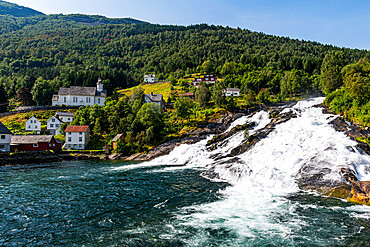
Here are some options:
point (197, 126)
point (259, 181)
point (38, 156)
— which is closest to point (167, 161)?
point (197, 126)

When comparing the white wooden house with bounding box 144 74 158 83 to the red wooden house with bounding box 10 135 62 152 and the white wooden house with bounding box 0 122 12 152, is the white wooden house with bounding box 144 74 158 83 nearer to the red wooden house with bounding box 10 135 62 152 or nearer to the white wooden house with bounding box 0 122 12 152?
the red wooden house with bounding box 10 135 62 152

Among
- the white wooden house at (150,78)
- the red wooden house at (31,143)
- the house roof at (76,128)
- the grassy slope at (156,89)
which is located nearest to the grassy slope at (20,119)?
the red wooden house at (31,143)

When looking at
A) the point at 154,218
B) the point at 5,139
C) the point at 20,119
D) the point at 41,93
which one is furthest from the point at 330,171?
the point at 41,93

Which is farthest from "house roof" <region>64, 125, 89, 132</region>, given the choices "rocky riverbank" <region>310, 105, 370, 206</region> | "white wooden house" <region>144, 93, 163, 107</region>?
"rocky riverbank" <region>310, 105, 370, 206</region>

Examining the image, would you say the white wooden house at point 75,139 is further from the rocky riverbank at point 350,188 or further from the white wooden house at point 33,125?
the rocky riverbank at point 350,188

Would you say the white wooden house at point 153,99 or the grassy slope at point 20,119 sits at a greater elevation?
the white wooden house at point 153,99

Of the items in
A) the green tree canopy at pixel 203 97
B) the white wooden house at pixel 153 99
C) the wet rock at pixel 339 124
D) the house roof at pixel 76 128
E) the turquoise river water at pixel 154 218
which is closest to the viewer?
the turquoise river water at pixel 154 218

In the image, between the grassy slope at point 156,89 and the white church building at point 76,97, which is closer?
the white church building at point 76,97
